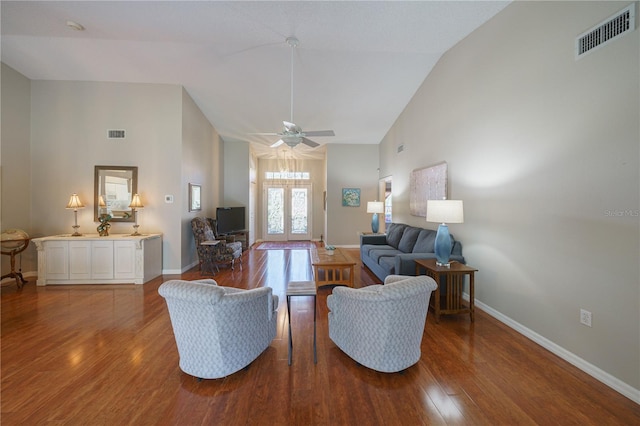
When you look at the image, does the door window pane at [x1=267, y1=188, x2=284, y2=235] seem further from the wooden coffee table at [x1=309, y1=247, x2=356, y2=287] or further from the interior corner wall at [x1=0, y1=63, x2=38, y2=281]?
the interior corner wall at [x1=0, y1=63, x2=38, y2=281]

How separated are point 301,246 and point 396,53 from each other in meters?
5.69

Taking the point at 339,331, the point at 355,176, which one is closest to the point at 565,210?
the point at 339,331

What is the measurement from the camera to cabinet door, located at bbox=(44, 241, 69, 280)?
4.07m

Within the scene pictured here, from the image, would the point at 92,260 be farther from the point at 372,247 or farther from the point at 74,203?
the point at 372,247

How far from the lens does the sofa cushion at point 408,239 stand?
14.6 ft

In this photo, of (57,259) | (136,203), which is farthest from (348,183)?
(57,259)

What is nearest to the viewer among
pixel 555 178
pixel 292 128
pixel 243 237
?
pixel 555 178

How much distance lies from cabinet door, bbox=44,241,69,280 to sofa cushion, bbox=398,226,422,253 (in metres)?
5.90

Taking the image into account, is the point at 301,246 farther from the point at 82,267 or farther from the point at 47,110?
the point at 47,110

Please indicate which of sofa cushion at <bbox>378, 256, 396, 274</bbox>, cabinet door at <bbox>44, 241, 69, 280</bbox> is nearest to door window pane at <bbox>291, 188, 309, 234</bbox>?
sofa cushion at <bbox>378, 256, 396, 274</bbox>

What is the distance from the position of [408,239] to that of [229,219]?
4.49 metres

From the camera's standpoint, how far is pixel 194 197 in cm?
533

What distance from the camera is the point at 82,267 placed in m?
4.12

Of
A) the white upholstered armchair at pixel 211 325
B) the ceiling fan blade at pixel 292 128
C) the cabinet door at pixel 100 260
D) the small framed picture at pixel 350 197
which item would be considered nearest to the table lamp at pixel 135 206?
the cabinet door at pixel 100 260
